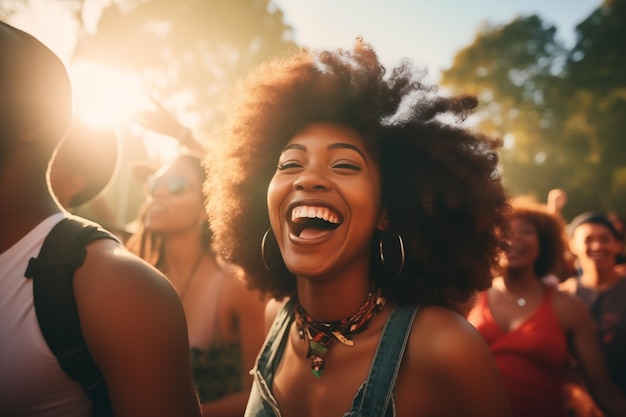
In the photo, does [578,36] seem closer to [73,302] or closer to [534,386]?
[534,386]

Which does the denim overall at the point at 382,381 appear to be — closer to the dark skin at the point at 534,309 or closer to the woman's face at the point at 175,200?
the dark skin at the point at 534,309

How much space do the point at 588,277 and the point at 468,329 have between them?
389 cm

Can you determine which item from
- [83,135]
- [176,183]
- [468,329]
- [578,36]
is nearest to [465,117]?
[468,329]

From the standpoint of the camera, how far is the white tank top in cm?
141

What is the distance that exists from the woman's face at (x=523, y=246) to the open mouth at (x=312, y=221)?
2.21m

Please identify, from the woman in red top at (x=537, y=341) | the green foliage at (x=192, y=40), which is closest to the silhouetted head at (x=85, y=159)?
the woman in red top at (x=537, y=341)

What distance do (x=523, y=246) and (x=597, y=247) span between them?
1586mm

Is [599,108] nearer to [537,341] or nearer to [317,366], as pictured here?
[537,341]

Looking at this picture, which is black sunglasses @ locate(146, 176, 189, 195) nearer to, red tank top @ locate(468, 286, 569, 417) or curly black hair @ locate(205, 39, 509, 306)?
curly black hair @ locate(205, 39, 509, 306)

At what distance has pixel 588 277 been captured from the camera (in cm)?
493

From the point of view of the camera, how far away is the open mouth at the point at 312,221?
1929 mm

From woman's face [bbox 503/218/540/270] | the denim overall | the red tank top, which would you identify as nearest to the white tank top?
A: the denim overall

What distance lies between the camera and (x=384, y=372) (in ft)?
5.80

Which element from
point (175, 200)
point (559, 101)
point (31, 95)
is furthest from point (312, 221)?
point (559, 101)
